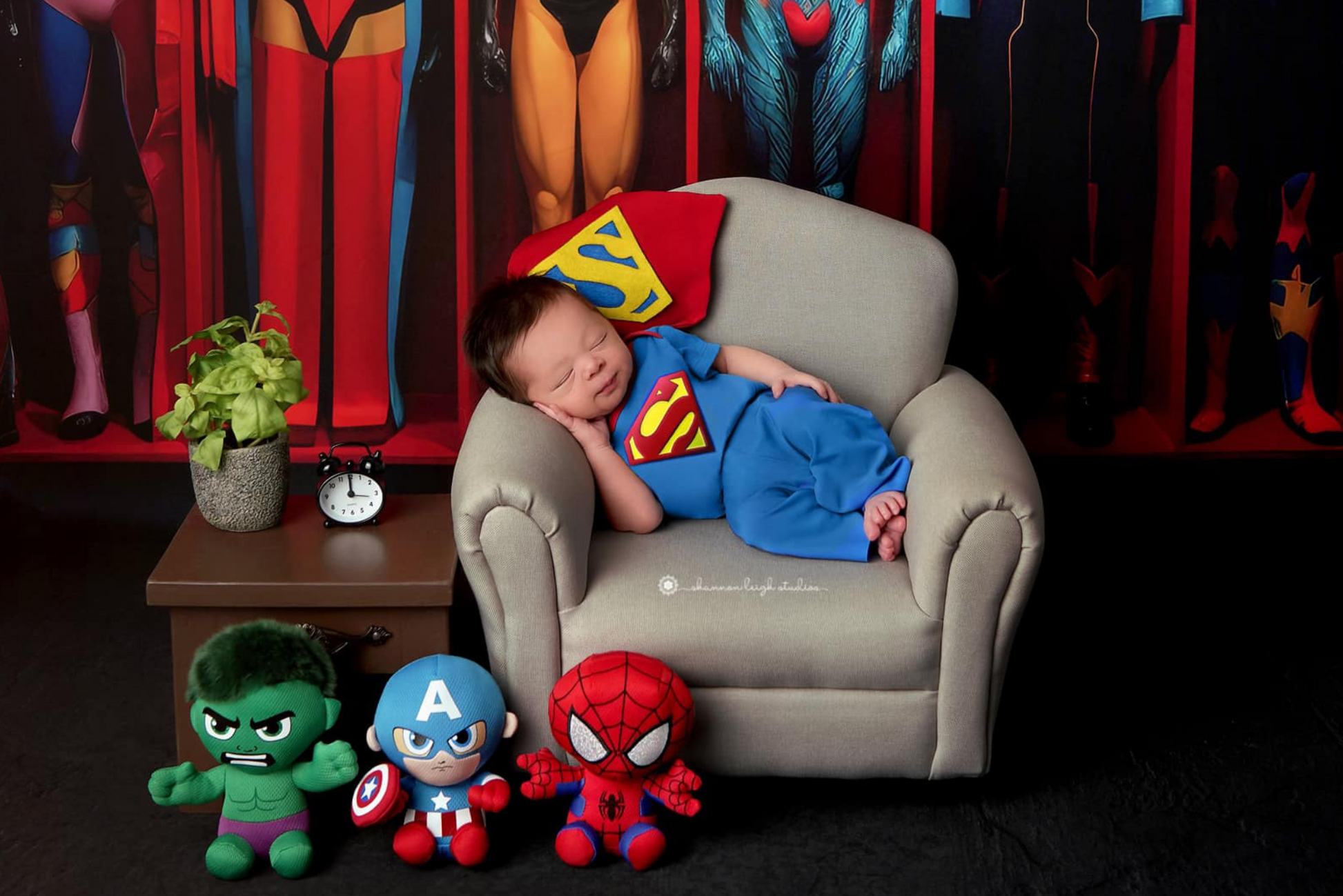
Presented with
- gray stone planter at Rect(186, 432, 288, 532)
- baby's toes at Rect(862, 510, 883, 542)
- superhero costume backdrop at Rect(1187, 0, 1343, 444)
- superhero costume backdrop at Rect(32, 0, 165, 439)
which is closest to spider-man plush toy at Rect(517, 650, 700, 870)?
baby's toes at Rect(862, 510, 883, 542)

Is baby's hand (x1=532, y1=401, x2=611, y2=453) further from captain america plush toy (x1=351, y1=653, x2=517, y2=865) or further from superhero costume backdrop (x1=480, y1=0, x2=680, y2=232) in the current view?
superhero costume backdrop (x1=480, y1=0, x2=680, y2=232)

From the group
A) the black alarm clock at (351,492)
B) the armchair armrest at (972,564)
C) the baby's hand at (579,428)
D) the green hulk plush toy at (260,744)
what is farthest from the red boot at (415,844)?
the armchair armrest at (972,564)

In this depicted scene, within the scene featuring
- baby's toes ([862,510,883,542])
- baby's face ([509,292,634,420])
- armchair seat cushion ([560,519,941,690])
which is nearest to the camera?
armchair seat cushion ([560,519,941,690])

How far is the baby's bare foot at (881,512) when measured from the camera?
207 cm

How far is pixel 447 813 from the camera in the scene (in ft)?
6.27

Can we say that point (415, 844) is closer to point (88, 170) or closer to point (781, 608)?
point (781, 608)

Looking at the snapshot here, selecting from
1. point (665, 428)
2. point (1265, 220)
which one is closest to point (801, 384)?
point (665, 428)

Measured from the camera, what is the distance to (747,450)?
2.24 meters

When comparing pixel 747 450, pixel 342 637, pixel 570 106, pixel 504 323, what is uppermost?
pixel 570 106

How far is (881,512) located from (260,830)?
110 cm

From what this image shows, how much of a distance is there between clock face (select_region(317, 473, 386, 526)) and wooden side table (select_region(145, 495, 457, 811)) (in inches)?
3.9

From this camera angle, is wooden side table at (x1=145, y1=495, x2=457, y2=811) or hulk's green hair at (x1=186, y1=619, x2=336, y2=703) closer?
hulk's green hair at (x1=186, y1=619, x2=336, y2=703)

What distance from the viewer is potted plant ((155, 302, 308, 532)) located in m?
2.15

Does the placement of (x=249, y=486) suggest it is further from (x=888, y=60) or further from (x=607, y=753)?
(x=888, y=60)
